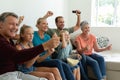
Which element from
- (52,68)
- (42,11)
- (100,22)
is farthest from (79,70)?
(100,22)

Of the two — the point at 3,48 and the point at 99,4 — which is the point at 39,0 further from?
the point at 3,48

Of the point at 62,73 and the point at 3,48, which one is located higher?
the point at 3,48

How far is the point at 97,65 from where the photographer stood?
11.4 ft

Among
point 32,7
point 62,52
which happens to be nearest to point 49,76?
point 62,52

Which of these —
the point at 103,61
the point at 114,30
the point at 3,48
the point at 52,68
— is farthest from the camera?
the point at 114,30

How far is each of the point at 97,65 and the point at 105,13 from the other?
185 cm

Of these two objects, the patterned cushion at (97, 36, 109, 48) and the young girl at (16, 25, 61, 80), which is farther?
the patterned cushion at (97, 36, 109, 48)

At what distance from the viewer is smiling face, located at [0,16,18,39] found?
6.33 ft

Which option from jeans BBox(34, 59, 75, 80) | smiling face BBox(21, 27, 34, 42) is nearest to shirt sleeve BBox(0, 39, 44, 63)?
smiling face BBox(21, 27, 34, 42)

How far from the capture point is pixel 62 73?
2785 mm

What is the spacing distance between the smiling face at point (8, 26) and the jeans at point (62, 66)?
948 millimetres

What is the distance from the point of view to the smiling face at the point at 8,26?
6.33ft

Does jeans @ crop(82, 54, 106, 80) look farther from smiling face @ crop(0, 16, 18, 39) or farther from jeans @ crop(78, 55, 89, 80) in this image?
smiling face @ crop(0, 16, 18, 39)

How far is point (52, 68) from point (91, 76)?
3.82 ft
